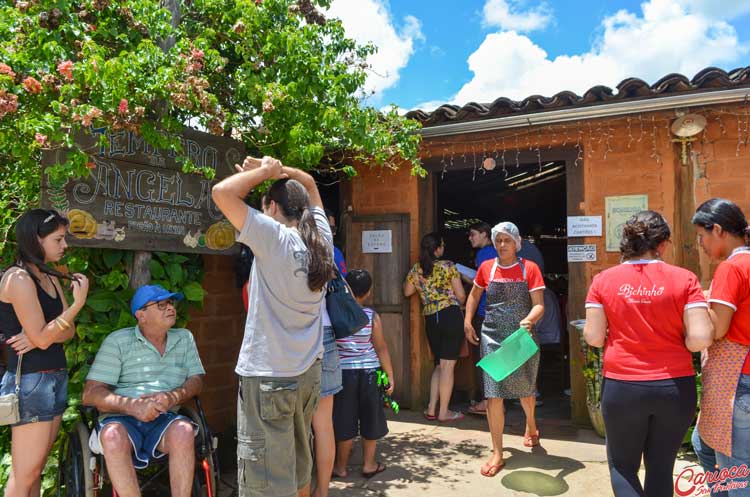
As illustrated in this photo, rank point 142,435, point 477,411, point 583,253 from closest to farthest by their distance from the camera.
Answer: point 142,435
point 583,253
point 477,411

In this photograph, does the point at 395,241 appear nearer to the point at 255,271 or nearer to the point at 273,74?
the point at 273,74

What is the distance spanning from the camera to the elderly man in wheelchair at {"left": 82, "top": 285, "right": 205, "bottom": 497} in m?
2.97

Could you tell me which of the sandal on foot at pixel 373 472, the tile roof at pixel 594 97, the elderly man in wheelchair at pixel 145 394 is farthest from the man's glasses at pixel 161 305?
the tile roof at pixel 594 97

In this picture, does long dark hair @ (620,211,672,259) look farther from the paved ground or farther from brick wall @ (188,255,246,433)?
brick wall @ (188,255,246,433)

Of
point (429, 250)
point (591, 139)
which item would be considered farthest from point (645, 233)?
point (429, 250)

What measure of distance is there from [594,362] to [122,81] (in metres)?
4.08

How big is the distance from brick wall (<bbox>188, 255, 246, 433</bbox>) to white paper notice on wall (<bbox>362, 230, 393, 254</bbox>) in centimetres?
146

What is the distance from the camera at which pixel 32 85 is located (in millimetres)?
2980

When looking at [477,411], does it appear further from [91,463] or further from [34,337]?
[34,337]

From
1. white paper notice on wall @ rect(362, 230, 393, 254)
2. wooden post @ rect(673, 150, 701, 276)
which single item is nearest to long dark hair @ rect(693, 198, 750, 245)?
wooden post @ rect(673, 150, 701, 276)

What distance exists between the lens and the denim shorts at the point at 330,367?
3492mm

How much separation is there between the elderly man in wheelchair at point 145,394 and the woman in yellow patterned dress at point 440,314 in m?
2.62

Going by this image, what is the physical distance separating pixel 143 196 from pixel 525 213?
8.81 metres

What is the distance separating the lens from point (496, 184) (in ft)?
27.8
